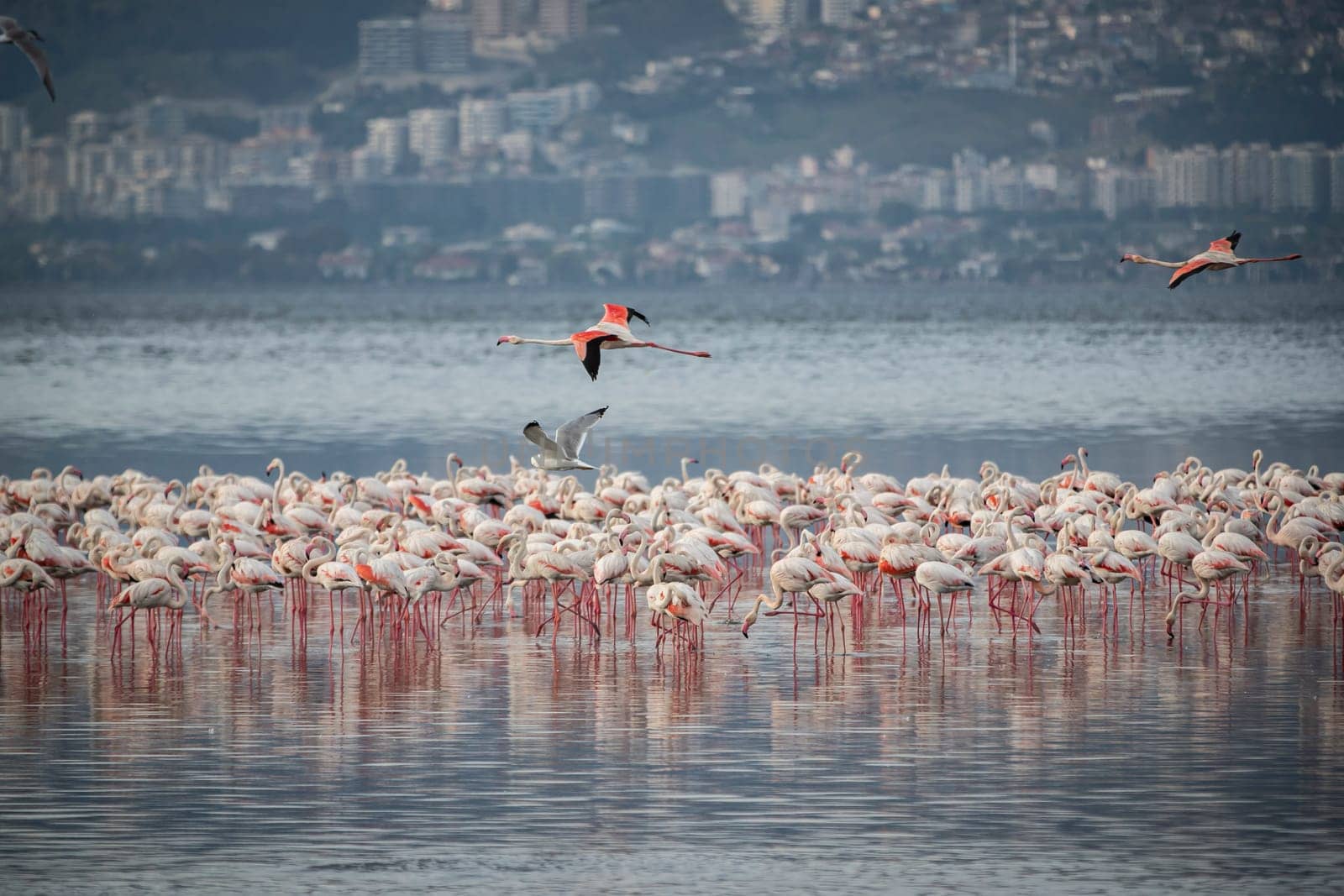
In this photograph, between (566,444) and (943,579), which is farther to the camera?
(943,579)

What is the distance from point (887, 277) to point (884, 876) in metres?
175

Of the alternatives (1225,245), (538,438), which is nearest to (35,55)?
(538,438)

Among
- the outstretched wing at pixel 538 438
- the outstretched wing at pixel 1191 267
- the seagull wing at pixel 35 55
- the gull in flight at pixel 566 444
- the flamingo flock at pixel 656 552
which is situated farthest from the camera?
the flamingo flock at pixel 656 552

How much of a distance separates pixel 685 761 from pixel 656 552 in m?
4.71

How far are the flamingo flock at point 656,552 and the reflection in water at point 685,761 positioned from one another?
0.45 m

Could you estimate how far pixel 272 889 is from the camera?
11.5 meters

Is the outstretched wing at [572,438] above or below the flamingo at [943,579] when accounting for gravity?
above

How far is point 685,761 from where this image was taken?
14.1 meters

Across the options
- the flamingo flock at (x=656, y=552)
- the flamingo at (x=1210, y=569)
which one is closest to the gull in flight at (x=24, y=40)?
the flamingo flock at (x=656, y=552)

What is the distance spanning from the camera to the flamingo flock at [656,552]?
18016 mm

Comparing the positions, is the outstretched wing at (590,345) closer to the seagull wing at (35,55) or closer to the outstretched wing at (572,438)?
the outstretched wing at (572,438)

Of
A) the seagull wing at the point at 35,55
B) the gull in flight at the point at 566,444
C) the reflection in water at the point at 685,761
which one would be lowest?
the reflection in water at the point at 685,761

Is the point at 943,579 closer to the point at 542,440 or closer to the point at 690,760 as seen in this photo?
the point at 542,440

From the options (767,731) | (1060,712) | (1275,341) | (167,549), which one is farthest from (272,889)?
(1275,341)
